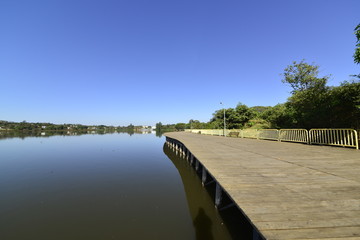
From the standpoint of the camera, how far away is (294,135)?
12.7 meters

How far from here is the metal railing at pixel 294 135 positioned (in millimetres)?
11759

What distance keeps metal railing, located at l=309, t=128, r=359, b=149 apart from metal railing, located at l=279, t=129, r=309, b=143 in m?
0.53

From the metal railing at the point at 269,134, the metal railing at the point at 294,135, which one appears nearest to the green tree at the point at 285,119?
the metal railing at the point at 269,134

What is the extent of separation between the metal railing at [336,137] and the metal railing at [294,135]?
1.72 feet

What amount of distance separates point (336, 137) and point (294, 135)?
313 cm

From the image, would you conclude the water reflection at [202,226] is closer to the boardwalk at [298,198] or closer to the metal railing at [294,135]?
the boardwalk at [298,198]

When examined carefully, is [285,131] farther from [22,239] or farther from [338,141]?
[22,239]

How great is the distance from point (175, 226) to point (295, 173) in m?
3.90

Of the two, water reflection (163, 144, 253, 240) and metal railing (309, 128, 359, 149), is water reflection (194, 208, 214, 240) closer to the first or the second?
water reflection (163, 144, 253, 240)

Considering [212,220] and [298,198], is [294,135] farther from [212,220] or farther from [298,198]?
[298,198]

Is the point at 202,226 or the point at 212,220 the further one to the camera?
the point at 212,220

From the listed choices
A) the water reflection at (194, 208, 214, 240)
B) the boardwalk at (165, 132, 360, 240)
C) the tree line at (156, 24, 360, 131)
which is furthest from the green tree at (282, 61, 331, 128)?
the water reflection at (194, 208, 214, 240)

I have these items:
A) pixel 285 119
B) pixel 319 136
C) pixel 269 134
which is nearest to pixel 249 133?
pixel 269 134

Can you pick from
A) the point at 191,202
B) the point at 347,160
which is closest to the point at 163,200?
the point at 191,202
